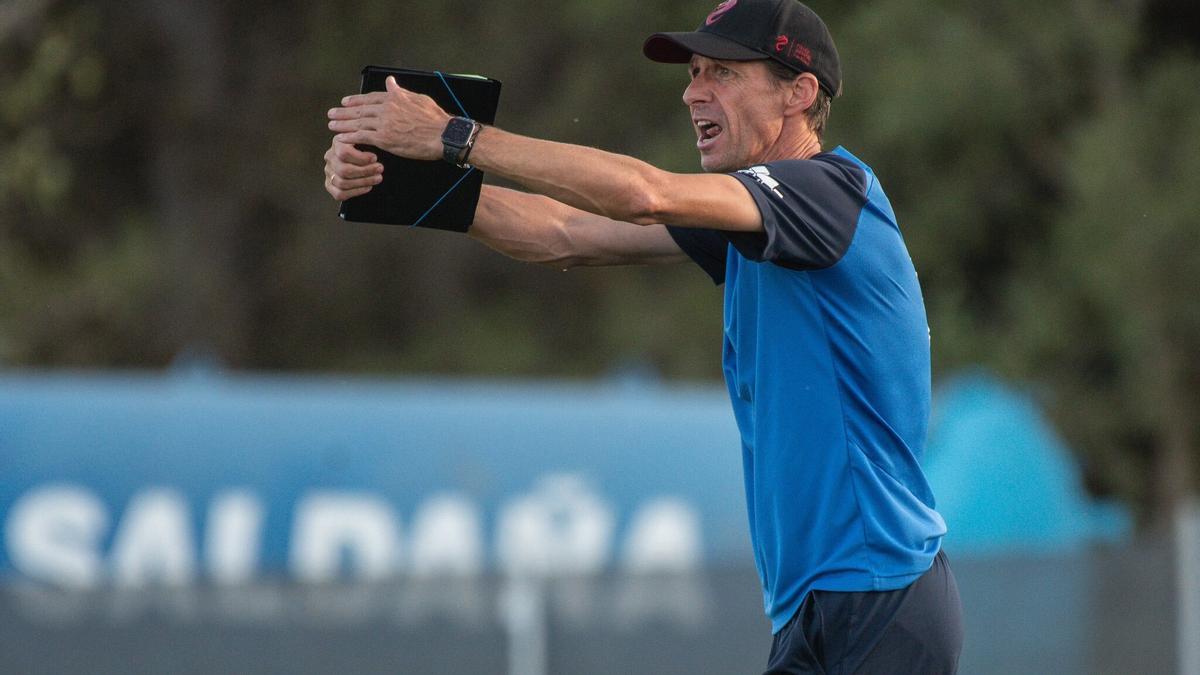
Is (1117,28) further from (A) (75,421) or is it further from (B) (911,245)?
(A) (75,421)

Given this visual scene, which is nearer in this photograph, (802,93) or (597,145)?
(802,93)

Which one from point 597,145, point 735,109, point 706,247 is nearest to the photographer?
point 735,109

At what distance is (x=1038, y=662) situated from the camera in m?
9.76

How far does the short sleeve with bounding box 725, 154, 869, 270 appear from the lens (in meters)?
3.62

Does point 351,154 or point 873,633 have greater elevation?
point 351,154

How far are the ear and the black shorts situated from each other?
1115 mm

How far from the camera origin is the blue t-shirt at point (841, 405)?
3.80 m

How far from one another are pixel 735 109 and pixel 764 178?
390mm

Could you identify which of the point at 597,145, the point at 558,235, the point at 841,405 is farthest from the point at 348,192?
the point at 597,145

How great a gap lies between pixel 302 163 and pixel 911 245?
668cm

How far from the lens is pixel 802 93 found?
4.05 m

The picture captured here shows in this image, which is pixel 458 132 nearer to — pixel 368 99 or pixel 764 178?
pixel 368 99

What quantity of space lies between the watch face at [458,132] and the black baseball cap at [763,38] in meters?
0.57

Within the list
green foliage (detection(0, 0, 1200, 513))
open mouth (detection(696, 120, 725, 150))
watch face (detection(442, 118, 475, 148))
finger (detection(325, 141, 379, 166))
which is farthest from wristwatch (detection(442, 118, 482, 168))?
green foliage (detection(0, 0, 1200, 513))
